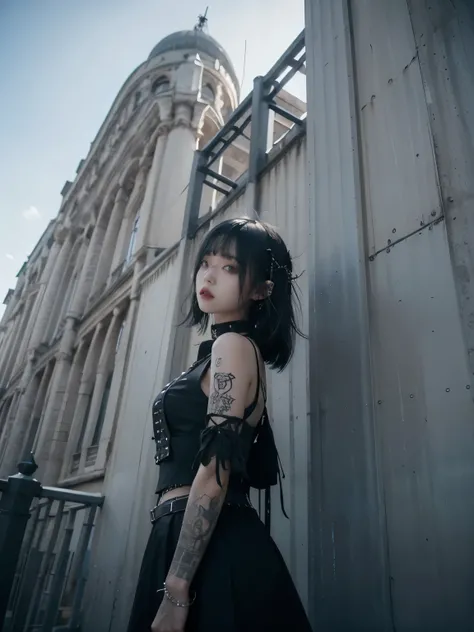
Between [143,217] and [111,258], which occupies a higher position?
[111,258]

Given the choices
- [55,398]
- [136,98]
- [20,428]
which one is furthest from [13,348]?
[136,98]

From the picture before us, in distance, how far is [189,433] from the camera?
1.57 metres

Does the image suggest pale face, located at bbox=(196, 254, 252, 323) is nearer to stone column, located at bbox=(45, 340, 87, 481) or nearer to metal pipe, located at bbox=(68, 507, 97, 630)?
metal pipe, located at bbox=(68, 507, 97, 630)

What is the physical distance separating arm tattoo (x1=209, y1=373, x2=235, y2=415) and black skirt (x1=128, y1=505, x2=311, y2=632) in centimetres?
34

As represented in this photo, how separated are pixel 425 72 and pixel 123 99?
15.7m

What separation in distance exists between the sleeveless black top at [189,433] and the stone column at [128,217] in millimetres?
9618

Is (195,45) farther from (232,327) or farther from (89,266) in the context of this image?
(232,327)

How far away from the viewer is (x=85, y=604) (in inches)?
175

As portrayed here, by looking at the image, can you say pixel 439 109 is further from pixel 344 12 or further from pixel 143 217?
pixel 143 217

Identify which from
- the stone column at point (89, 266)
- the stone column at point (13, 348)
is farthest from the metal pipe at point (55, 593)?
the stone column at point (13, 348)

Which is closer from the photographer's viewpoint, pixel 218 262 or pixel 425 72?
pixel 218 262

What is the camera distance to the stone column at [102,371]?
27.2 feet

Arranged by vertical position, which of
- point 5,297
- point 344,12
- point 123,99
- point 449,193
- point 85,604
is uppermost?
point 123,99

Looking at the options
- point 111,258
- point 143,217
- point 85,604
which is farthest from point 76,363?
point 85,604
